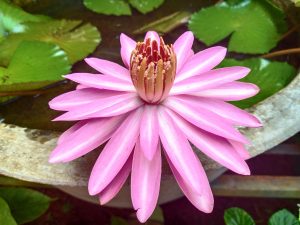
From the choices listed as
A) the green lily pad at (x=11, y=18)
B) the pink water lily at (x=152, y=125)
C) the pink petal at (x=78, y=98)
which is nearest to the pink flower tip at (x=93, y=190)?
the pink water lily at (x=152, y=125)

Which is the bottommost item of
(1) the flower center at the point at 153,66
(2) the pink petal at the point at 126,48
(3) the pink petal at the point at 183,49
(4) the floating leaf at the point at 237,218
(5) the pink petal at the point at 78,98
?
(4) the floating leaf at the point at 237,218

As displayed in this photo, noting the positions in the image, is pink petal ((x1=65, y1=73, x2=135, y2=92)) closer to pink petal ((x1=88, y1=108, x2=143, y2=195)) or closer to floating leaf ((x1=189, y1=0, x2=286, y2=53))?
pink petal ((x1=88, y1=108, x2=143, y2=195))

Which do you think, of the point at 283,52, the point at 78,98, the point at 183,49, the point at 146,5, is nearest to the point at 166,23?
the point at 146,5

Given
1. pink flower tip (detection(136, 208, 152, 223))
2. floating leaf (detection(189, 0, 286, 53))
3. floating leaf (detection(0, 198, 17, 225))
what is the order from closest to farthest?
pink flower tip (detection(136, 208, 152, 223)) → floating leaf (detection(0, 198, 17, 225)) → floating leaf (detection(189, 0, 286, 53))

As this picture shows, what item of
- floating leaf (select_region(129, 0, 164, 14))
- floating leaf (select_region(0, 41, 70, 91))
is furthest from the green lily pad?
floating leaf (select_region(129, 0, 164, 14))

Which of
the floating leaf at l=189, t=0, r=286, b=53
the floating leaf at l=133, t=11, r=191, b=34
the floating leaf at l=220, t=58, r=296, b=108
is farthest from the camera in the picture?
the floating leaf at l=133, t=11, r=191, b=34

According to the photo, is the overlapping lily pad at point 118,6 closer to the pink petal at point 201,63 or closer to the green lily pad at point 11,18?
the green lily pad at point 11,18
